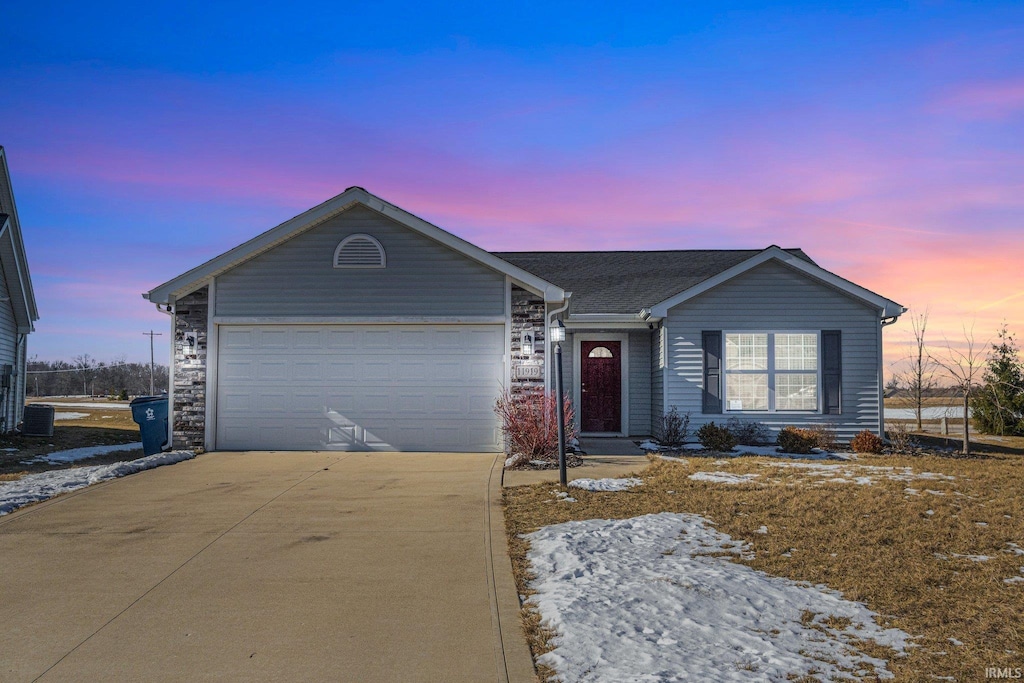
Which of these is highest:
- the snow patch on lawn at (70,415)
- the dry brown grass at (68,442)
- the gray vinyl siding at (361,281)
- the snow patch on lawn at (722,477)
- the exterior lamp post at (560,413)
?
the gray vinyl siding at (361,281)

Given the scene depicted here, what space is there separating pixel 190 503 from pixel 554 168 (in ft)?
30.0

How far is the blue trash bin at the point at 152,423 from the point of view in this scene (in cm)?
1300

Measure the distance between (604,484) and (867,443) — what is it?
297 inches

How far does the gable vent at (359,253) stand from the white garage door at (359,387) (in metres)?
1.18

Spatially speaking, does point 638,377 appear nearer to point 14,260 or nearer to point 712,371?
point 712,371

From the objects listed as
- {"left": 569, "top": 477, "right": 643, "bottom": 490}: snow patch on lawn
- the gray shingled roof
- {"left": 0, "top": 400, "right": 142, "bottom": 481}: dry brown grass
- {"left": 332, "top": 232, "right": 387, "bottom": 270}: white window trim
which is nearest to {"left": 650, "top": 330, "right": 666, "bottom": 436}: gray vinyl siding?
the gray shingled roof

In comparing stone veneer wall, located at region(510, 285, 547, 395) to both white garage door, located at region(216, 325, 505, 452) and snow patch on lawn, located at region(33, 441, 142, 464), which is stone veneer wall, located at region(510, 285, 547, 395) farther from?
snow patch on lawn, located at region(33, 441, 142, 464)

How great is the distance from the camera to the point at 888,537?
21.6ft

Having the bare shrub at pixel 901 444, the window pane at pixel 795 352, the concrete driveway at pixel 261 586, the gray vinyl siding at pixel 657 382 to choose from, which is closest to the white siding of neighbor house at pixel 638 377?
the gray vinyl siding at pixel 657 382

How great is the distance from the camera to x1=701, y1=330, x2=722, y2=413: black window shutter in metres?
14.7

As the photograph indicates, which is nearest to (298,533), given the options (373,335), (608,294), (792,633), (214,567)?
(214,567)

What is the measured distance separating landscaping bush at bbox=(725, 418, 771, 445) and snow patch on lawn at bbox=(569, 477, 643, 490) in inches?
230

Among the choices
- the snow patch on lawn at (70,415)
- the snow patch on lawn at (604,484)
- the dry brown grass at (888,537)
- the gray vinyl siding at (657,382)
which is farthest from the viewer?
the snow patch on lawn at (70,415)

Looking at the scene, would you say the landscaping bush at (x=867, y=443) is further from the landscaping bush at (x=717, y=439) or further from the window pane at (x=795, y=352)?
the landscaping bush at (x=717, y=439)
